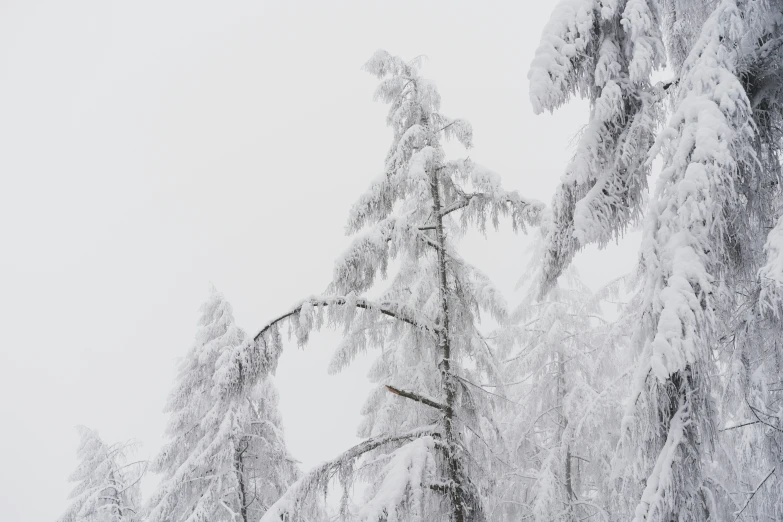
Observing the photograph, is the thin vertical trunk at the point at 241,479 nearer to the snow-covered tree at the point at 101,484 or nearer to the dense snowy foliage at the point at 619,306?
the dense snowy foliage at the point at 619,306

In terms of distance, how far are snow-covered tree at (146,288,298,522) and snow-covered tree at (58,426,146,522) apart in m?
1.85

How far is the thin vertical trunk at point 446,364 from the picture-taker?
5684 mm

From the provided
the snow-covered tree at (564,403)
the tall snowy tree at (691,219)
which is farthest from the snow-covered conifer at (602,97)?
the snow-covered tree at (564,403)

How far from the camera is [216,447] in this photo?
10.1 m

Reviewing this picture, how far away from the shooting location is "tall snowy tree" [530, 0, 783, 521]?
2.99 meters

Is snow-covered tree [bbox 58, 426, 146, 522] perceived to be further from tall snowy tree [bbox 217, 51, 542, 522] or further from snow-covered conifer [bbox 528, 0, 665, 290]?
snow-covered conifer [bbox 528, 0, 665, 290]

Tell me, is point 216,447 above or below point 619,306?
below

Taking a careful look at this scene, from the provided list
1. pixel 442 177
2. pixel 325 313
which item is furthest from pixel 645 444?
pixel 442 177

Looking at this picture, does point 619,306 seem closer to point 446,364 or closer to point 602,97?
point 446,364

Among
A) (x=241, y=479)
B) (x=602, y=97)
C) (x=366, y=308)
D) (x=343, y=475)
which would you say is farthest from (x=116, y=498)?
(x=602, y=97)

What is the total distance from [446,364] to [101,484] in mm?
11639

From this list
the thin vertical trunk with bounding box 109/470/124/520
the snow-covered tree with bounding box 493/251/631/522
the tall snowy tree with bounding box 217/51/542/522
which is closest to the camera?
the tall snowy tree with bounding box 217/51/542/522

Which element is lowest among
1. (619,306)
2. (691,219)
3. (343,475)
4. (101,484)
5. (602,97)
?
(343,475)

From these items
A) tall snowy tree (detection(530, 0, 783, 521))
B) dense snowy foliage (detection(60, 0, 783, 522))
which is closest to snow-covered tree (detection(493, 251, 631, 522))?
dense snowy foliage (detection(60, 0, 783, 522))
